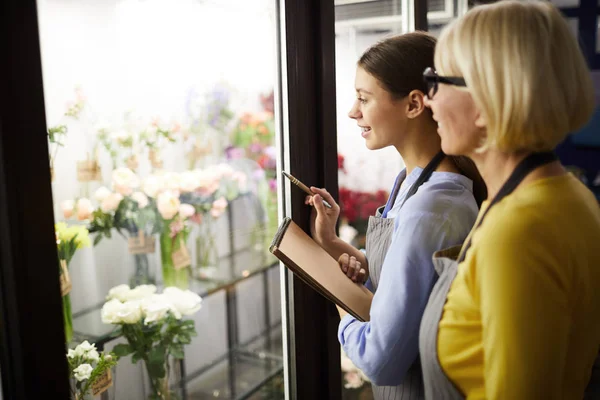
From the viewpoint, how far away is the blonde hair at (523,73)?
2.55 feet

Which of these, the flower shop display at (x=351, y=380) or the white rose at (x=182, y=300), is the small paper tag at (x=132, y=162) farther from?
the flower shop display at (x=351, y=380)

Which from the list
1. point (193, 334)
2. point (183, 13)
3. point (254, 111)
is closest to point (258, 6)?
point (183, 13)

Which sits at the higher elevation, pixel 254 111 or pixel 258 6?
pixel 258 6

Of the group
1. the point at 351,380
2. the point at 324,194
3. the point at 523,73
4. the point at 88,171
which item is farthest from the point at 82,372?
the point at 351,380

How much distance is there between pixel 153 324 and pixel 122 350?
0.11m

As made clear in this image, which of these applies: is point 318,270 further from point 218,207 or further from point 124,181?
point 218,207

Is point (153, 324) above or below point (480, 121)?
below

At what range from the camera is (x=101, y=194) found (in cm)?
142

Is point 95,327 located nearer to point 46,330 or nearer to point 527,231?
point 46,330

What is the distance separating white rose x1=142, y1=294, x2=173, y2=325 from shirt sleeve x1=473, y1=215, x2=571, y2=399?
37.8 inches

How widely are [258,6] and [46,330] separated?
123 cm

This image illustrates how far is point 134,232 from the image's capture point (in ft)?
5.05

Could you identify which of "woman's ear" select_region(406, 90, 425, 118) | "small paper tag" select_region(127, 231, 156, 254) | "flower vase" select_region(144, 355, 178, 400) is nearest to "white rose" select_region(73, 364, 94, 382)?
"flower vase" select_region(144, 355, 178, 400)

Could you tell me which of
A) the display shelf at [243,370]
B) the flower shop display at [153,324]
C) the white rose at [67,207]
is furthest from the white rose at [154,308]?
the display shelf at [243,370]
